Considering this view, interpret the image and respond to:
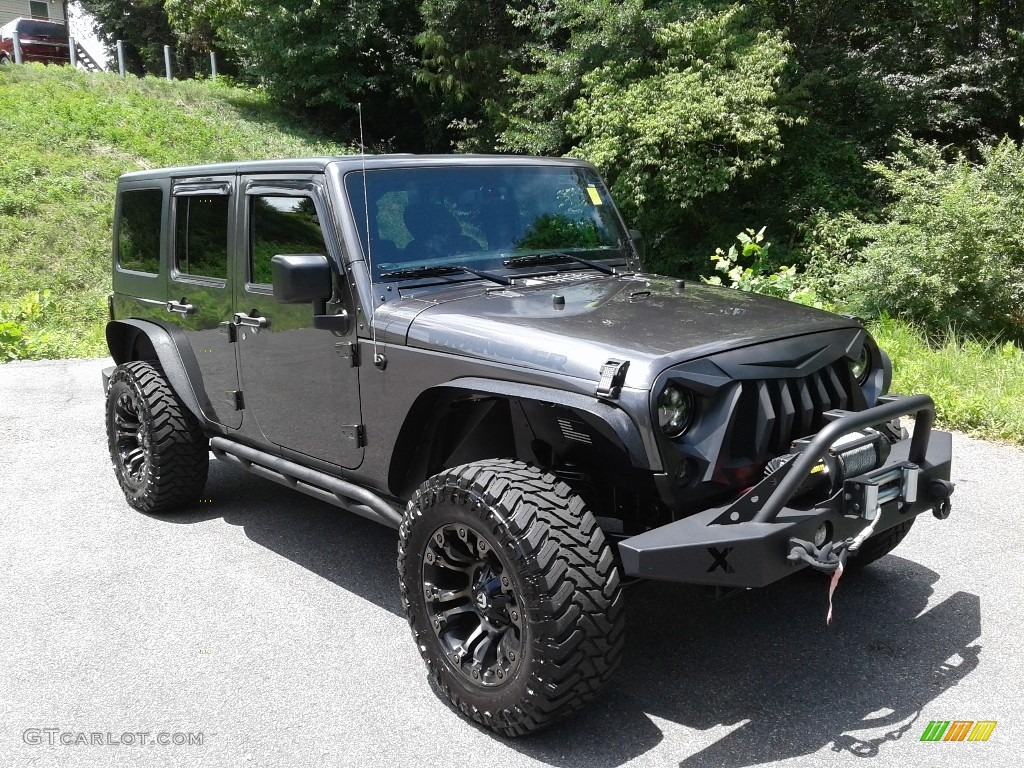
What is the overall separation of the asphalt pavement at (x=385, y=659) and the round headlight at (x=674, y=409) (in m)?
1.03

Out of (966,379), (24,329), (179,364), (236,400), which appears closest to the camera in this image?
(236,400)

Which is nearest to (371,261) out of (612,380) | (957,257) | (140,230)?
(612,380)

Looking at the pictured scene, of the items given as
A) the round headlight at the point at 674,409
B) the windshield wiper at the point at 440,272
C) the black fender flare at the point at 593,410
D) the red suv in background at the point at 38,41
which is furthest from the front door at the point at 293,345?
the red suv in background at the point at 38,41

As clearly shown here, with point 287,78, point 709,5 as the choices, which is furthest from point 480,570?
point 287,78

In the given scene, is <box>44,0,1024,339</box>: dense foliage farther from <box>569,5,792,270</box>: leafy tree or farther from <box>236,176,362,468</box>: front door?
<box>236,176,362,468</box>: front door

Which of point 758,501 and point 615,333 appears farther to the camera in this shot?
point 615,333

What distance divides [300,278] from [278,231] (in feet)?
2.46

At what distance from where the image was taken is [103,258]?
15539mm

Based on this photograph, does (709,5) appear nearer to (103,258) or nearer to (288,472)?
(103,258)

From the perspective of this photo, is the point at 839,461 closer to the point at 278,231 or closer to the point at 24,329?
the point at 278,231

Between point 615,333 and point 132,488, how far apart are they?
3.45 meters

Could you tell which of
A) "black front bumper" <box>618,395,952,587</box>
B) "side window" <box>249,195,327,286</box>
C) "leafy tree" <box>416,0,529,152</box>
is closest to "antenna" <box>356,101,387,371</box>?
"side window" <box>249,195,327,286</box>

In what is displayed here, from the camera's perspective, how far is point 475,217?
13.4 ft

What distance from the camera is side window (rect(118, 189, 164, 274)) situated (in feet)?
17.3
